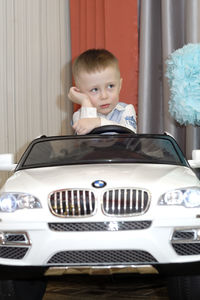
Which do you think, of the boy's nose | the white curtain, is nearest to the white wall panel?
the white curtain

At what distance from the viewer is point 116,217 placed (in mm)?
1332

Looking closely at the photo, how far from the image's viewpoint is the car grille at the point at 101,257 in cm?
133

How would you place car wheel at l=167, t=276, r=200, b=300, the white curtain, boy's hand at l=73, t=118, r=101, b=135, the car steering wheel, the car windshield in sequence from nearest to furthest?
car wheel at l=167, t=276, r=200, b=300 → the car windshield → the car steering wheel → boy's hand at l=73, t=118, r=101, b=135 → the white curtain

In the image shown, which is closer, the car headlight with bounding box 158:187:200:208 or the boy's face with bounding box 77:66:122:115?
the car headlight with bounding box 158:187:200:208

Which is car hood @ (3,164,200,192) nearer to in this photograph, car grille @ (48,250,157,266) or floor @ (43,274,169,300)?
car grille @ (48,250,157,266)

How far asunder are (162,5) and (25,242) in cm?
238

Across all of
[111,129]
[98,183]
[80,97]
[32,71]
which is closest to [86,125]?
[111,129]

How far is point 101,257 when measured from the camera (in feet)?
4.37

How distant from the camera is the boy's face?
8.14 feet

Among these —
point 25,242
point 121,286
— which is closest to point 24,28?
point 121,286

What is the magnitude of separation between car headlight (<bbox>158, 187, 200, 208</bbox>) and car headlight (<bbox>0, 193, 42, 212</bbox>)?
1.24ft

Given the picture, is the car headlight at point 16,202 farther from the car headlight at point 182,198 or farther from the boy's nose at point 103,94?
the boy's nose at point 103,94

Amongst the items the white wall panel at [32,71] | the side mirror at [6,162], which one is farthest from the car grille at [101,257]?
the white wall panel at [32,71]

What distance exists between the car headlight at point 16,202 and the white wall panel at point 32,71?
216 centimetres
